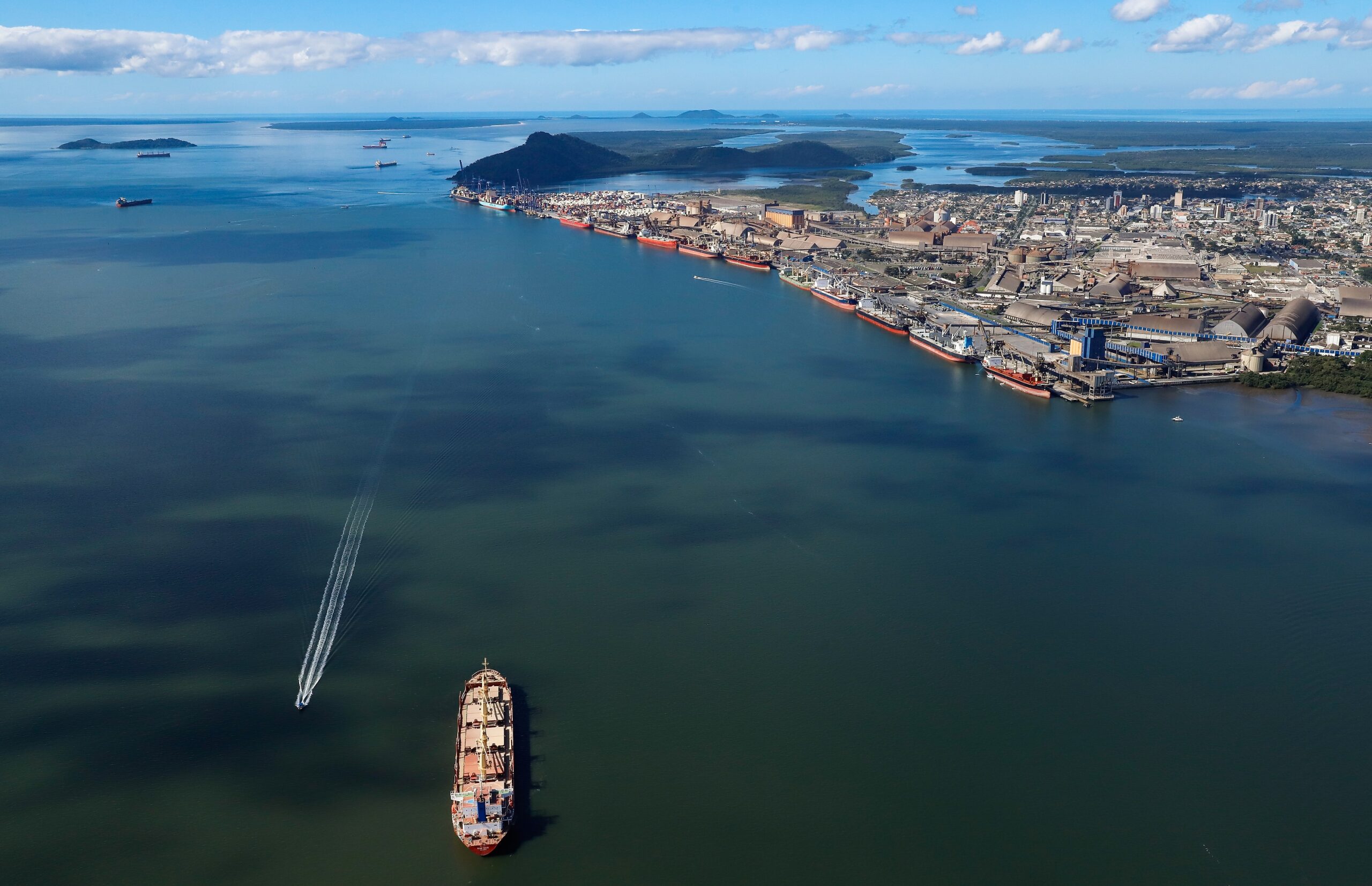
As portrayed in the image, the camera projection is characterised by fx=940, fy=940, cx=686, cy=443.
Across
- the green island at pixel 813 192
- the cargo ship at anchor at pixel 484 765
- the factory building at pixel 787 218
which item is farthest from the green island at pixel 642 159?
the cargo ship at anchor at pixel 484 765

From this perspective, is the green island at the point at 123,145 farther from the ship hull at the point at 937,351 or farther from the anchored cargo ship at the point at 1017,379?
the anchored cargo ship at the point at 1017,379

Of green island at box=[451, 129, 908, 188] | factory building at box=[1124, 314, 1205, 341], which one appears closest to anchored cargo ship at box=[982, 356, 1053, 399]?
factory building at box=[1124, 314, 1205, 341]

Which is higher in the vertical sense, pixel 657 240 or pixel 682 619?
pixel 657 240

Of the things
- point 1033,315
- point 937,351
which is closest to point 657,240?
point 1033,315

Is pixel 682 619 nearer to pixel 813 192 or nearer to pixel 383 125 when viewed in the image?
pixel 813 192

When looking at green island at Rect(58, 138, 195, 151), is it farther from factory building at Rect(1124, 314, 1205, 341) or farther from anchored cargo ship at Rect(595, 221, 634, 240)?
factory building at Rect(1124, 314, 1205, 341)
